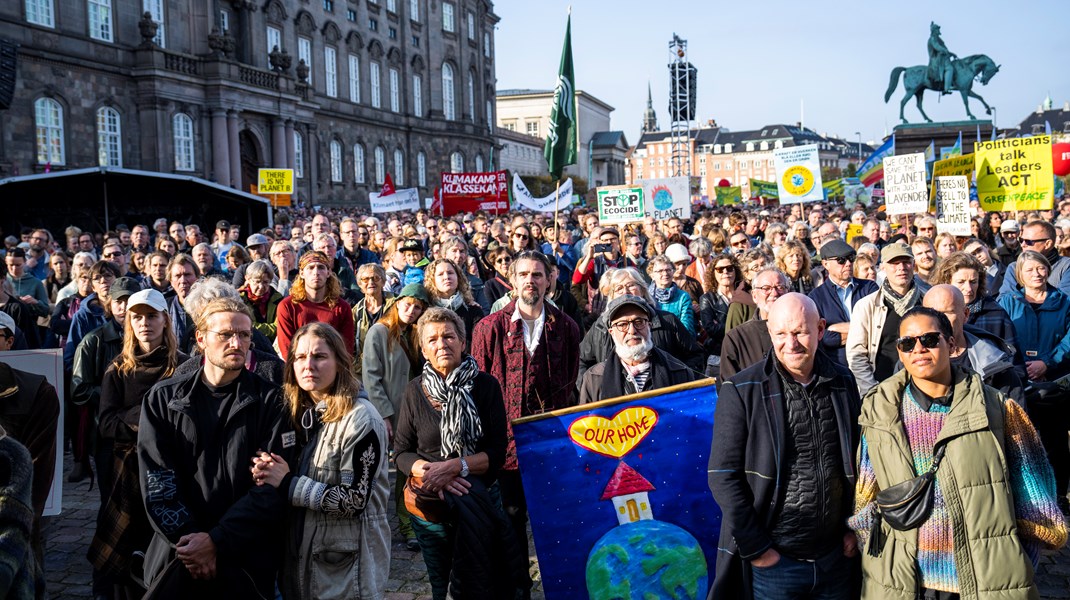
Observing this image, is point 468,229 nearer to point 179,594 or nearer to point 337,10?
point 179,594

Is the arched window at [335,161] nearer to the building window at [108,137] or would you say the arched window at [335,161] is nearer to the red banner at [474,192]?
the building window at [108,137]

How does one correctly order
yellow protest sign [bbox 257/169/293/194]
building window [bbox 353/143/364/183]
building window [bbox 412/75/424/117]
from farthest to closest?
building window [bbox 412/75/424/117] < building window [bbox 353/143/364/183] < yellow protest sign [bbox 257/169/293/194]

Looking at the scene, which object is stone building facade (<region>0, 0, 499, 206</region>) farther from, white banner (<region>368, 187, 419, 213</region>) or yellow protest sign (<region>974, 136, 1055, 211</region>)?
yellow protest sign (<region>974, 136, 1055, 211</region>)

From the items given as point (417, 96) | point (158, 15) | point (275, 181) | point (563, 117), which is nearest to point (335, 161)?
point (417, 96)

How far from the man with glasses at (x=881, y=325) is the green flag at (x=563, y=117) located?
5.17 meters

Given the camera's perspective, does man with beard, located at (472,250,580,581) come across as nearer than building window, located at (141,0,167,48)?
Yes

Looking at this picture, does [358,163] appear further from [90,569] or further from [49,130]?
[90,569]

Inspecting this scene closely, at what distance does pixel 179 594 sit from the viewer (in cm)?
371

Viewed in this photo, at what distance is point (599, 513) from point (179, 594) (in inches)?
74.8

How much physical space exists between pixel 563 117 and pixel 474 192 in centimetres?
1317

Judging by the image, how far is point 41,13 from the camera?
32469 mm

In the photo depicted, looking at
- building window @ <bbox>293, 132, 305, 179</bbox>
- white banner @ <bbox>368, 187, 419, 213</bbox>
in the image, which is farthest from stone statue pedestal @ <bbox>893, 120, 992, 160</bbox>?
building window @ <bbox>293, 132, 305, 179</bbox>

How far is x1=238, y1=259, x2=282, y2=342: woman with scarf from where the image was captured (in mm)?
7461

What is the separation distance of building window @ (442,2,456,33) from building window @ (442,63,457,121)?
0.36m
